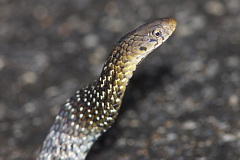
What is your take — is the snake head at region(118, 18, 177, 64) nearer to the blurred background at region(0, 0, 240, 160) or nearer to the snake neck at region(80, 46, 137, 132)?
the snake neck at region(80, 46, 137, 132)

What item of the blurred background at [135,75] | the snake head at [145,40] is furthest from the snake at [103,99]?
the blurred background at [135,75]

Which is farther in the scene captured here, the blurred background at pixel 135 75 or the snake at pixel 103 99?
the blurred background at pixel 135 75

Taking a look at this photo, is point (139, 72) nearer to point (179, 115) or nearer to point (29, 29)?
point (179, 115)

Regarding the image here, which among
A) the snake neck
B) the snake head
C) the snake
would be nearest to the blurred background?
the snake

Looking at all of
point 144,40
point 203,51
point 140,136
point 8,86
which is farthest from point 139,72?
point 144,40

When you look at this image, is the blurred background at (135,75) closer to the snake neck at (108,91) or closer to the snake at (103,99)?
the snake at (103,99)

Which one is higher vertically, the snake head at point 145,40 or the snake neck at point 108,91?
the snake head at point 145,40

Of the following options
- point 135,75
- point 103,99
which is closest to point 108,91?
point 103,99
